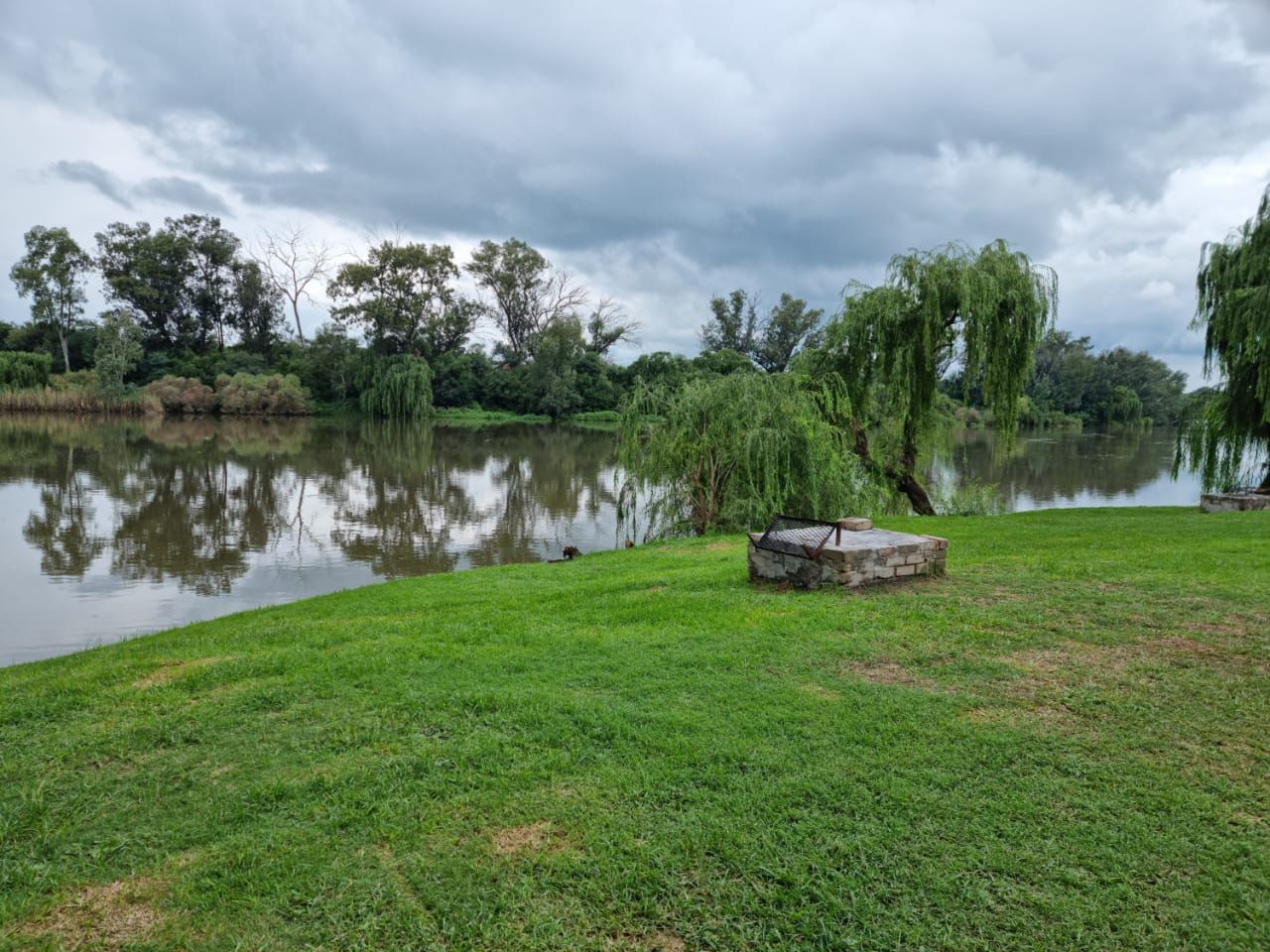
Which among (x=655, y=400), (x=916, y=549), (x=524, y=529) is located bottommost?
(x=524, y=529)

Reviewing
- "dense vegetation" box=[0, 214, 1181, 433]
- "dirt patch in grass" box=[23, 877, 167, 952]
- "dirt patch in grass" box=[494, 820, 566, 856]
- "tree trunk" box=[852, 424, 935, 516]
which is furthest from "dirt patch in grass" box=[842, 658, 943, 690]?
"dense vegetation" box=[0, 214, 1181, 433]

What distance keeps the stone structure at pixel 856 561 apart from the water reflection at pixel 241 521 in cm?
577

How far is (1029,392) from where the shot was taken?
61969mm

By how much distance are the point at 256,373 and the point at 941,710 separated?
53.1 meters

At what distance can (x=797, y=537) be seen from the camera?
243 inches

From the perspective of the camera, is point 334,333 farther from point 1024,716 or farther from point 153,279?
point 1024,716

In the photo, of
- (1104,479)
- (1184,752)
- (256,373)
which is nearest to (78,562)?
(1184,752)

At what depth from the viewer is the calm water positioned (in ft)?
27.7

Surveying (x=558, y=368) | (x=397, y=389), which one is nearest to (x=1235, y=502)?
(x=397, y=389)

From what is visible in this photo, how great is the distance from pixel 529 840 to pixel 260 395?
163 ft

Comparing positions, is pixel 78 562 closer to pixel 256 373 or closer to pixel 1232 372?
pixel 1232 372

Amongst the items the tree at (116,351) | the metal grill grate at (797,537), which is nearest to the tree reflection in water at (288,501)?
the metal grill grate at (797,537)

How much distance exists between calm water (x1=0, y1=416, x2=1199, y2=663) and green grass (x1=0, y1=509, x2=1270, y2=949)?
3.92 m

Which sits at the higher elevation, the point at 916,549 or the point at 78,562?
the point at 916,549
